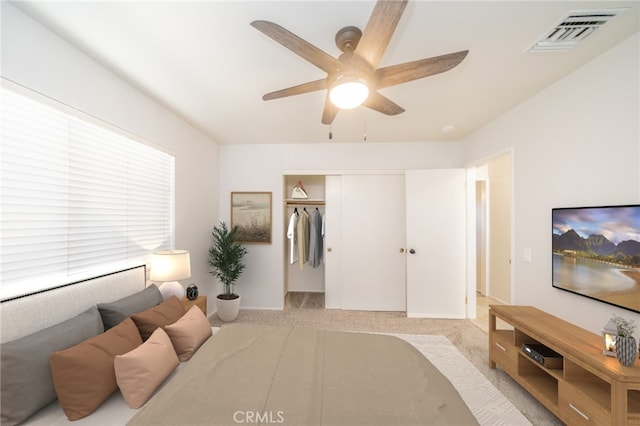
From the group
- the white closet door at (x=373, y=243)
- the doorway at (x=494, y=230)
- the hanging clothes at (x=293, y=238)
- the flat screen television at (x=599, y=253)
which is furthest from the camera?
the doorway at (x=494, y=230)

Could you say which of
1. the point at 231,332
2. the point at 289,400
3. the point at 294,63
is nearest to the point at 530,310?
the point at 289,400

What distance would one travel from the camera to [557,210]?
2.08 m

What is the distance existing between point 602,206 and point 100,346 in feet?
10.4

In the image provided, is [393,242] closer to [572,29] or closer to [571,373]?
[571,373]

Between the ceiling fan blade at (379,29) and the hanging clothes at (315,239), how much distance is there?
9.92 feet

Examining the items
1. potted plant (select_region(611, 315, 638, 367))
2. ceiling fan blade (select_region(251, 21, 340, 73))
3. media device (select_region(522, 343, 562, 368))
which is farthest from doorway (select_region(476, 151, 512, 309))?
ceiling fan blade (select_region(251, 21, 340, 73))

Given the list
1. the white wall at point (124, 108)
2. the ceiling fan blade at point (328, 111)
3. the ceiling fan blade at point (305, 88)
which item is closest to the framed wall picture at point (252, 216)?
the white wall at point (124, 108)

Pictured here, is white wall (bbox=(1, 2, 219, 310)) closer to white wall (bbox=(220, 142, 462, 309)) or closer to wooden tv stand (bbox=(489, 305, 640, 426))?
white wall (bbox=(220, 142, 462, 309))

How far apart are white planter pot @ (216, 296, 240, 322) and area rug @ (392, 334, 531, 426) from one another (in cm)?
225

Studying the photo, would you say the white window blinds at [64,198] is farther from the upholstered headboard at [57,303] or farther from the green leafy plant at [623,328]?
the green leafy plant at [623,328]

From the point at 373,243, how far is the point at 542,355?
90.1 inches

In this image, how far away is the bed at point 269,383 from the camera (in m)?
1.10

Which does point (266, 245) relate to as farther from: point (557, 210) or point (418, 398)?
point (557, 210)

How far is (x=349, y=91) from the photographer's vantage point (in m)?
1.34
